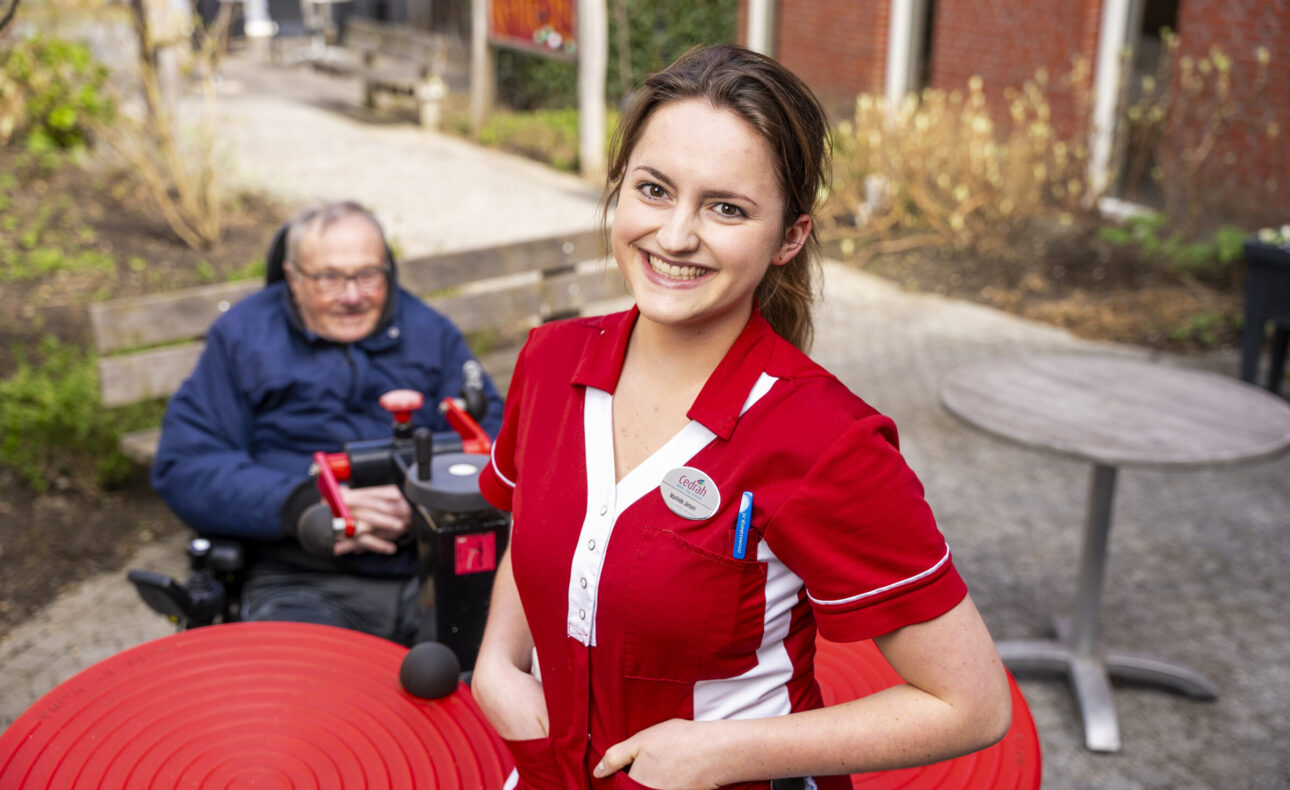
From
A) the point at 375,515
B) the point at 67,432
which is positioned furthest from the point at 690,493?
the point at 67,432

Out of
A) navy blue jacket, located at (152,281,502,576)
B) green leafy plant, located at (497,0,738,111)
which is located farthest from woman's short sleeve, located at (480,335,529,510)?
green leafy plant, located at (497,0,738,111)

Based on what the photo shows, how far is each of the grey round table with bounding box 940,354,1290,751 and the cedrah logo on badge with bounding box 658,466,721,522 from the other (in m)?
2.11

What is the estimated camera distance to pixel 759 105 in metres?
1.40

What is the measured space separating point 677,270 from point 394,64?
1325 cm

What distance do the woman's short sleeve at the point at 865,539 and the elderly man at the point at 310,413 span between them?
67.5 inches

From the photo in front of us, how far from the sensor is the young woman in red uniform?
4.49 feet

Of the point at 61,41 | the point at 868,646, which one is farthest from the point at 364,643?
the point at 61,41

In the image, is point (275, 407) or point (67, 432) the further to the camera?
point (67, 432)

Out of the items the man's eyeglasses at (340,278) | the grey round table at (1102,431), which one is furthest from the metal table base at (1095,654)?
the man's eyeglasses at (340,278)

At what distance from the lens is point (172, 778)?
5.94ft

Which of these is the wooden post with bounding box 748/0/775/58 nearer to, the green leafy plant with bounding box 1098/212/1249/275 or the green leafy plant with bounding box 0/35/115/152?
the green leafy plant with bounding box 1098/212/1249/275

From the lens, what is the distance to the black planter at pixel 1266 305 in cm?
573

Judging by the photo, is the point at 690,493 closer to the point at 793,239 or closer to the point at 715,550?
the point at 715,550

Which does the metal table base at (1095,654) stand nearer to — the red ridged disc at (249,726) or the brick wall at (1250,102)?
the red ridged disc at (249,726)
